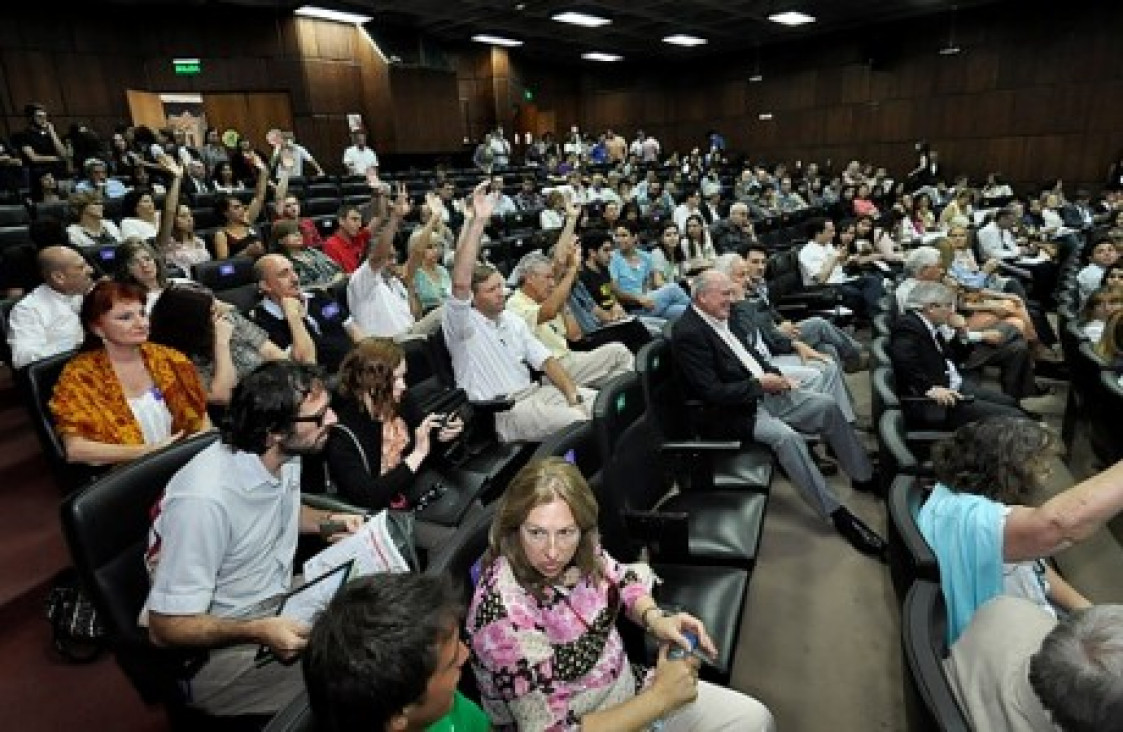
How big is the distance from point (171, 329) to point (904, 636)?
7.99ft

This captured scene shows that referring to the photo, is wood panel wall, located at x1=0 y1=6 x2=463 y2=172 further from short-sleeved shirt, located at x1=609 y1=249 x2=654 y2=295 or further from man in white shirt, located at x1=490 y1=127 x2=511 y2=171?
short-sleeved shirt, located at x1=609 y1=249 x2=654 y2=295

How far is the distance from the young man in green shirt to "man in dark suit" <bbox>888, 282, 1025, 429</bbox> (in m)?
2.74

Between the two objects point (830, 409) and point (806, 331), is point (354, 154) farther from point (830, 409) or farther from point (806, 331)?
point (830, 409)

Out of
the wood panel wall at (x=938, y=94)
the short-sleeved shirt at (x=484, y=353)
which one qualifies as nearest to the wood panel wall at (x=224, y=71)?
the wood panel wall at (x=938, y=94)

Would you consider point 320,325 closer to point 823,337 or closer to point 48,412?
point 48,412

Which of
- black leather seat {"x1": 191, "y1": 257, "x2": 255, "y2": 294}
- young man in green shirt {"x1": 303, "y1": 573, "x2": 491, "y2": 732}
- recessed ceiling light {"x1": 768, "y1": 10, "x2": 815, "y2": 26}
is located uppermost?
recessed ceiling light {"x1": 768, "y1": 10, "x2": 815, "y2": 26}

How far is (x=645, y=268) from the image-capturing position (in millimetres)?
5227

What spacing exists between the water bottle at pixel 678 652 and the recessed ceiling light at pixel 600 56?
54.0 feet

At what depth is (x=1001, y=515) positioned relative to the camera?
1452 mm

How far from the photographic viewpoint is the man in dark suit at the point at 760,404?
8.91ft

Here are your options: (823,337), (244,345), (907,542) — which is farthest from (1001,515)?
(823,337)

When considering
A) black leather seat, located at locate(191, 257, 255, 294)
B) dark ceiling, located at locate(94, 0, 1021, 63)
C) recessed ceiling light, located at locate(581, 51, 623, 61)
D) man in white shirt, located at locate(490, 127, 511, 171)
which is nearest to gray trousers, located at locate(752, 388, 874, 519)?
black leather seat, located at locate(191, 257, 255, 294)

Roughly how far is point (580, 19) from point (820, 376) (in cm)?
1057

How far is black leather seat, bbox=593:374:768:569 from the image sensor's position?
1867 millimetres
